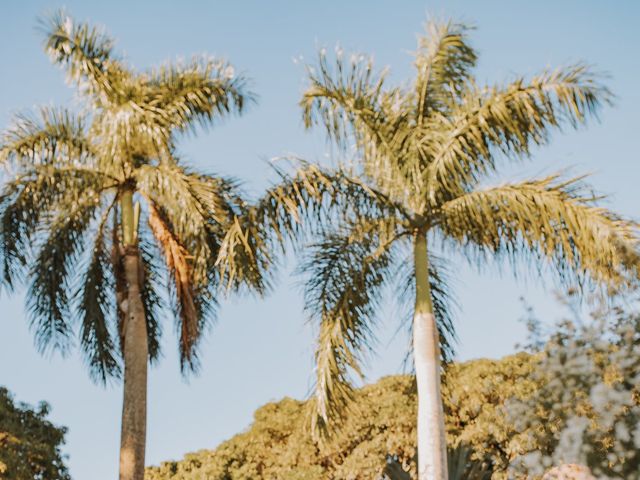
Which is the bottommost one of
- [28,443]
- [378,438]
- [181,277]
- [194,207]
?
[28,443]

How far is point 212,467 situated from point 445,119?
1283 cm

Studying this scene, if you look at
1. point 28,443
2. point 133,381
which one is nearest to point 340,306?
point 133,381

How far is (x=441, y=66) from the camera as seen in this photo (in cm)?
1245

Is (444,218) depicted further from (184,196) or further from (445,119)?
(184,196)

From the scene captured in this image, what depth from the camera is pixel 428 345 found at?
10.5 meters

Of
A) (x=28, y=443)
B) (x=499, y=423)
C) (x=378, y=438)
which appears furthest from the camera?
(x=378, y=438)

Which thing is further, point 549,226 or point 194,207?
point 194,207

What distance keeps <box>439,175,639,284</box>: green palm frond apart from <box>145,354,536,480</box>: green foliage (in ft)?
24.8

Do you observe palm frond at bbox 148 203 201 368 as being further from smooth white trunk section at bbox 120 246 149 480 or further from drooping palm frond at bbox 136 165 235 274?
smooth white trunk section at bbox 120 246 149 480

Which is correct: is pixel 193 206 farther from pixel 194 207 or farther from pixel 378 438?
pixel 378 438

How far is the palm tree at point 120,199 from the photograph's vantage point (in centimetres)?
1252

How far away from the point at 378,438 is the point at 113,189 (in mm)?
9747

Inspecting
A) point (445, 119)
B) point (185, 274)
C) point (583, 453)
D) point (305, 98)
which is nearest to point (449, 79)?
point (445, 119)

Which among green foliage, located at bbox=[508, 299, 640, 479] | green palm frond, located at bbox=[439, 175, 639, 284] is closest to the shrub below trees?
green foliage, located at bbox=[508, 299, 640, 479]
